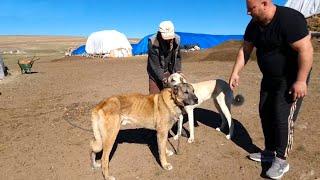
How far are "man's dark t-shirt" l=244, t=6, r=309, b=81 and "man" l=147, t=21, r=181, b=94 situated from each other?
4.99 feet

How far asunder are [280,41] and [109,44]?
36.9m

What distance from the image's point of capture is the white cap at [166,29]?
6402 millimetres

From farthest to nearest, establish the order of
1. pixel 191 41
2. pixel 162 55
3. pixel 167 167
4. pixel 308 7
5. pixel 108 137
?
pixel 191 41, pixel 308 7, pixel 162 55, pixel 167 167, pixel 108 137

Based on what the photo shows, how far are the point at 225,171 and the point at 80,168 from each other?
2.21 metres

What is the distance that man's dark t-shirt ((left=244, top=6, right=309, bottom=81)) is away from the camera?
4.86 meters

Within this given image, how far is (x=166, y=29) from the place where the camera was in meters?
6.42

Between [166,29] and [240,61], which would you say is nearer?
[240,61]

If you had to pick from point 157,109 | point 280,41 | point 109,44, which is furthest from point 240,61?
point 109,44

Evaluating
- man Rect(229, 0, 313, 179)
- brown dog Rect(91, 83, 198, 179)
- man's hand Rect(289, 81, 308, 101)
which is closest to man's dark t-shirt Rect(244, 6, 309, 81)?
man Rect(229, 0, 313, 179)

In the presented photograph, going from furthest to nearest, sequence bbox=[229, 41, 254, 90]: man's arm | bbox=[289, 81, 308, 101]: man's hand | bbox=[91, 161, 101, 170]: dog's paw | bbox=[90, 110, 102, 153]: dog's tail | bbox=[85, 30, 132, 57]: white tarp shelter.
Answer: bbox=[85, 30, 132, 57]: white tarp shelter → bbox=[91, 161, 101, 170]: dog's paw → bbox=[229, 41, 254, 90]: man's arm → bbox=[90, 110, 102, 153]: dog's tail → bbox=[289, 81, 308, 101]: man's hand

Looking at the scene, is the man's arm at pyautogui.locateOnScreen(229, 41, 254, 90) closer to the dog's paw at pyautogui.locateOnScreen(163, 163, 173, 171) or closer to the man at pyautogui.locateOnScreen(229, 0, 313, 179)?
the man at pyautogui.locateOnScreen(229, 0, 313, 179)

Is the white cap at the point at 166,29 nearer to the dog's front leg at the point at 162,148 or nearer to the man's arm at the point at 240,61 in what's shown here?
the man's arm at the point at 240,61

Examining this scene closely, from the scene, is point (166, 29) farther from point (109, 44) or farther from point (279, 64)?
point (109, 44)

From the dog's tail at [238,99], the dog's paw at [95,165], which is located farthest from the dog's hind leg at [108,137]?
the dog's tail at [238,99]
